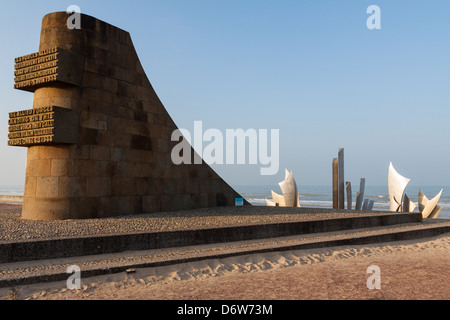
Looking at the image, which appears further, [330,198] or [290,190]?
[330,198]

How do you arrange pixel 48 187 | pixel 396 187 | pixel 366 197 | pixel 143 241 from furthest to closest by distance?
pixel 366 197 < pixel 396 187 < pixel 48 187 < pixel 143 241

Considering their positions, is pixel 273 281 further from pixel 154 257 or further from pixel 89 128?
pixel 89 128

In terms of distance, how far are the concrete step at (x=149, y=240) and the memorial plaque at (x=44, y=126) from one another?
3.56 metres

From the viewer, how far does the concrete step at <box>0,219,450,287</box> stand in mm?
4918

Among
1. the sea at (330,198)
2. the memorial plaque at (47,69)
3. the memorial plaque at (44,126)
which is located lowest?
the sea at (330,198)

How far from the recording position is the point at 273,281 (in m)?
5.11

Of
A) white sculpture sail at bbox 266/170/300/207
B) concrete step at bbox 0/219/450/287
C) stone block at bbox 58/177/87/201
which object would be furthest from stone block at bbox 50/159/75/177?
white sculpture sail at bbox 266/170/300/207

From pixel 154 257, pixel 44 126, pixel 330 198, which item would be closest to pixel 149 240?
pixel 154 257

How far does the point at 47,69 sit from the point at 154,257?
6.10m

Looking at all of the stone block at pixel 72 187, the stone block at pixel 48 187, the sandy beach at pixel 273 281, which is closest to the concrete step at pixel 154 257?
the sandy beach at pixel 273 281

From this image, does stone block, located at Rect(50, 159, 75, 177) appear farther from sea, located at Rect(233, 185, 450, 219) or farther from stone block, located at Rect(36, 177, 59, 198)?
sea, located at Rect(233, 185, 450, 219)

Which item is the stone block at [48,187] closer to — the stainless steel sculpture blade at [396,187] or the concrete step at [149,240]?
the concrete step at [149,240]

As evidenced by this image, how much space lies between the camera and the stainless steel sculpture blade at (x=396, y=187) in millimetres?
20516

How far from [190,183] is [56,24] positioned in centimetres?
607
